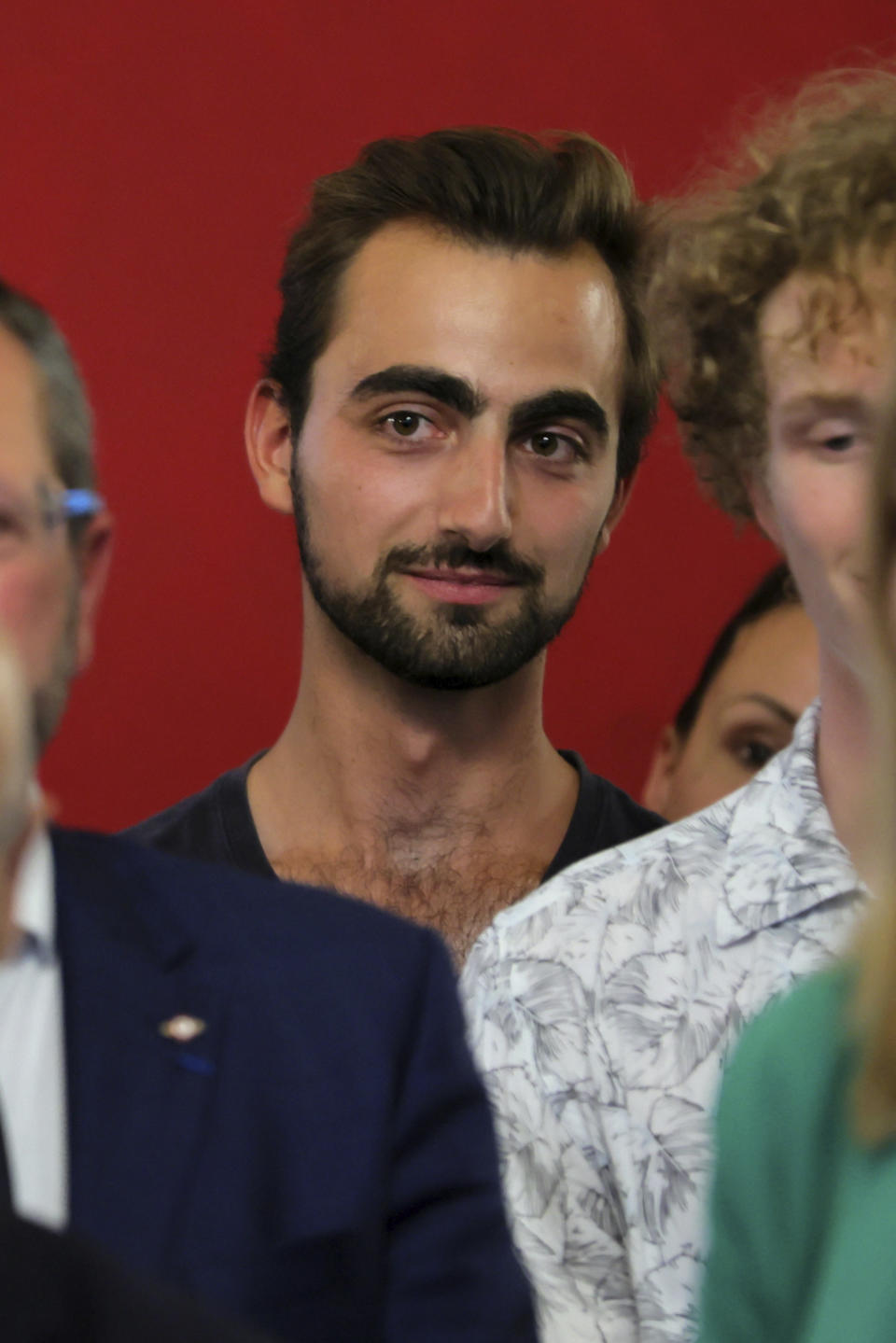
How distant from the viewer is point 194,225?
2.75m

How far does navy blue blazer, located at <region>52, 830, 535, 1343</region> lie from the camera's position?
3.28ft

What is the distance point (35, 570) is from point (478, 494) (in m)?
0.92

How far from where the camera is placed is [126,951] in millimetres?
1062

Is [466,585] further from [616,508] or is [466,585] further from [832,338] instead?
[832,338]

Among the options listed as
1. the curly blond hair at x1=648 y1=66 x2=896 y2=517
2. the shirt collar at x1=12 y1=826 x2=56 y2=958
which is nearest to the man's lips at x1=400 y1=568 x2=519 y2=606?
the curly blond hair at x1=648 y1=66 x2=896 y2=517

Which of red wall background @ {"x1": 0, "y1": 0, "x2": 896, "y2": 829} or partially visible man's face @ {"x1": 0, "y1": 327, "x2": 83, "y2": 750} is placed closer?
partially visible man's face @ {"x1": 0, "y1": 327, "x2": 83, "y2": 750}

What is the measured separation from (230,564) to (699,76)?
3.18ft

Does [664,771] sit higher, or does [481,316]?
[481,316]

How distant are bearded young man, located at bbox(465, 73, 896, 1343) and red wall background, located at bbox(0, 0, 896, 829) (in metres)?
1.29

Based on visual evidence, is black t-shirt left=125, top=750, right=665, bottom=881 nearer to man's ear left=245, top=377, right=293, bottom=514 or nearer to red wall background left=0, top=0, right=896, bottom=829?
man's ear left=245, top=377, right=293, bottom=514

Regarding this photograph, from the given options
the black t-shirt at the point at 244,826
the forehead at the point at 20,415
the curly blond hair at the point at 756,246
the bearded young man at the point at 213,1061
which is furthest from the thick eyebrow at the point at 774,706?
the forehead at the point at 20,415

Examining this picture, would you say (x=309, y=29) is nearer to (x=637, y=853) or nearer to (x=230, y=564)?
(x=230, y=564)

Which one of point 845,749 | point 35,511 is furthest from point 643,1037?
point 35,511

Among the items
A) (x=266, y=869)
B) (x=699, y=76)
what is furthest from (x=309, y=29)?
(x=266, y=869)
